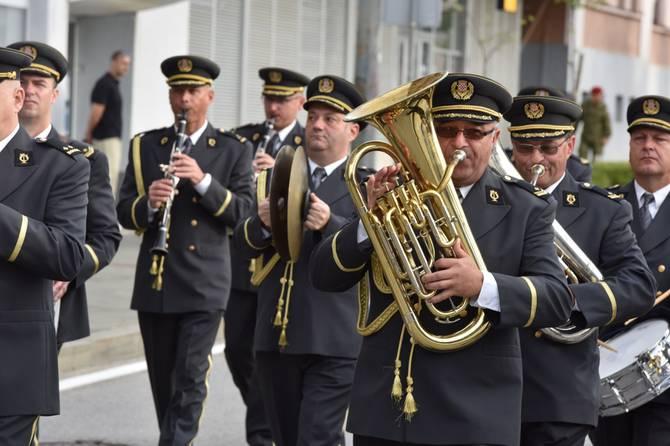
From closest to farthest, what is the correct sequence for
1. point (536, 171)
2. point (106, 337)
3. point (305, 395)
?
point (536, 171) < point (305, 395) < point (106, 337)

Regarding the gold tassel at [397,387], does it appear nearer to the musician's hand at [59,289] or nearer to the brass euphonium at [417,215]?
the brass euphonium at [417,215]

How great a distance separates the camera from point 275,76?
8977mm

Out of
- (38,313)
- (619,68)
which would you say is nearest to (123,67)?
(38,313)

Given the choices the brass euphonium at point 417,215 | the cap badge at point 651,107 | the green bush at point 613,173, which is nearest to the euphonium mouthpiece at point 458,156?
the brass euphonium at point 417,215

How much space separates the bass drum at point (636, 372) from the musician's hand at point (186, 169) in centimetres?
250

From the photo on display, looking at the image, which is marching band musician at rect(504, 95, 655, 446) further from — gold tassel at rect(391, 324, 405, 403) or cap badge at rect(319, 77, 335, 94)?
cap badge at rect(319, 77, 335, 94)

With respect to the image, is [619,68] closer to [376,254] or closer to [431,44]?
[431,44]

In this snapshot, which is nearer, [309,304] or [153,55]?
[309,304]

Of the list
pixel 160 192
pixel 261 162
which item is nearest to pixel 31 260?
pixel 160 192

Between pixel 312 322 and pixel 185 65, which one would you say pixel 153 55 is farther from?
pixel 312 322

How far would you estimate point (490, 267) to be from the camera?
15.5 feet

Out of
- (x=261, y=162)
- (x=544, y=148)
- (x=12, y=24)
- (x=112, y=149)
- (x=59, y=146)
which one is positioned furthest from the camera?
(x=112, y=149)

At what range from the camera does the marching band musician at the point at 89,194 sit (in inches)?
249

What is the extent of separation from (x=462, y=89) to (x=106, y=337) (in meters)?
6.27
